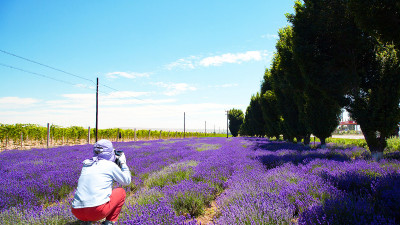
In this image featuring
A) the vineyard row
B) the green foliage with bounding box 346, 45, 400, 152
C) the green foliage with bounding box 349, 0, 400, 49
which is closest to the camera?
the green foliage with bounding box 349, 0, 400, 49

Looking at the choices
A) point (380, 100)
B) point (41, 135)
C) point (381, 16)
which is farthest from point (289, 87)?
point (41, 135)

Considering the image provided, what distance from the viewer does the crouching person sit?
2.45 metres

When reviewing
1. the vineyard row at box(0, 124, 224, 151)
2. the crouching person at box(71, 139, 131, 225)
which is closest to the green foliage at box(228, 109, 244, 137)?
the vineyard row at box(0, 124, 224, 151)

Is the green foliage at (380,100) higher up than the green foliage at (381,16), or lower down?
lower down

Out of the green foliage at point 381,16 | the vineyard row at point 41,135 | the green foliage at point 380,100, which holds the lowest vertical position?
the vineyard row at point 41,135

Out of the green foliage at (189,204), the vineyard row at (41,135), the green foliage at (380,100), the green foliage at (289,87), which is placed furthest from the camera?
the vineyard row at (41,135)

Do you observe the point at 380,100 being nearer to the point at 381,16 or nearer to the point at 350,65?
the point at 350,65

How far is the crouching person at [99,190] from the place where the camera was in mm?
2449

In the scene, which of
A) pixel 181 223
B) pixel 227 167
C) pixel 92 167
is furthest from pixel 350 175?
pixel 92 167

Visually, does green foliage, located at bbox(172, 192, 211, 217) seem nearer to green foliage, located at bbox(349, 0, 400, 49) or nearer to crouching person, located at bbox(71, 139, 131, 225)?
crouching person, located at bbox(71, 139, 131, 225)

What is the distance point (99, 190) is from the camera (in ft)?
8.27

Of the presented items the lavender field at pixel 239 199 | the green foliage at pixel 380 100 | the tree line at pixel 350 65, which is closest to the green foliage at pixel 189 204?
the lavender field at pixel 239 199

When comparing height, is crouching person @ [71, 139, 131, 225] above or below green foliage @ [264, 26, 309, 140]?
below

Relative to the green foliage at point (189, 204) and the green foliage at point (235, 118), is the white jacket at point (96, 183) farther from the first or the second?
the green foliage at point (235, 118)
